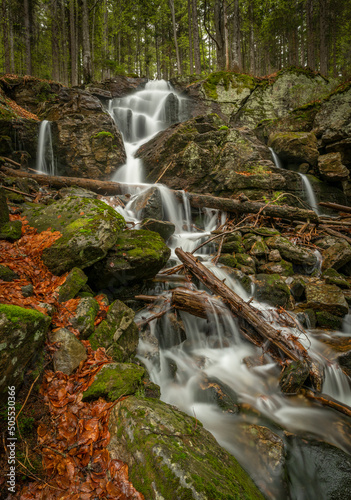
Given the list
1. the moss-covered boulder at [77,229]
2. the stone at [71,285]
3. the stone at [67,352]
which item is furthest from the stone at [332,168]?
the stone at [67,352]

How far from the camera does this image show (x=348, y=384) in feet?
12.5

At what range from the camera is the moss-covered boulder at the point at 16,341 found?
5.92ft

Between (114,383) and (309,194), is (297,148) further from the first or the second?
(114,383)

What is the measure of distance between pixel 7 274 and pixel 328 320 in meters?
Result: 6.08

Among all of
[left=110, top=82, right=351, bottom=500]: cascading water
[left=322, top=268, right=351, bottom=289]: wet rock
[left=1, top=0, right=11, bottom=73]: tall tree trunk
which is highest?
[left=1, top=0, right=11, bottom=73]: tall tree trunk

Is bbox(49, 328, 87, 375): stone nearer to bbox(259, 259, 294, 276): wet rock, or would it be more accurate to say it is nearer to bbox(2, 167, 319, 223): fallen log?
bbox(259, 259, 294, 276): wet rock

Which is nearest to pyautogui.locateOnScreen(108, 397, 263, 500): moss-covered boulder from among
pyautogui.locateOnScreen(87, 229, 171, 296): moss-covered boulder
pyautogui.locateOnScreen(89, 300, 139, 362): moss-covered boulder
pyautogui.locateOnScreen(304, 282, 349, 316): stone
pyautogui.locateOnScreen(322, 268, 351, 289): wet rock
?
pyautogui.locateOnScreen(89, 300, 139, 362): moss-covered boulder

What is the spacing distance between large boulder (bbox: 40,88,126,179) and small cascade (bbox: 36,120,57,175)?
0.72 ft

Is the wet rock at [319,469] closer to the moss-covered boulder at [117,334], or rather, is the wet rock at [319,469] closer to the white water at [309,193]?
the moss-covered boulder at [117,334]

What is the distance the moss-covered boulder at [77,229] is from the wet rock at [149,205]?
114 inches

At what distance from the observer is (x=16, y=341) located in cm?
192

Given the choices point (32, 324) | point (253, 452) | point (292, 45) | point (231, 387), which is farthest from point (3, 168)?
point (292, 45)

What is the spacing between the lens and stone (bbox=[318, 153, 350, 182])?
1020cm

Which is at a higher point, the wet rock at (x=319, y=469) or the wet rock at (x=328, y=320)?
the wet rock at (x=328, y=320)
